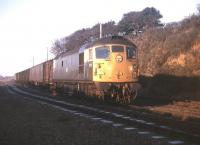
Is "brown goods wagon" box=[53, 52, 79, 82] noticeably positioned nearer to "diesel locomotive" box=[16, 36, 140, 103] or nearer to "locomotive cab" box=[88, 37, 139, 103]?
"diesel locomotive" box=[16, 36, 140, 103]

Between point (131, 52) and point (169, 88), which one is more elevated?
point (131, 52)

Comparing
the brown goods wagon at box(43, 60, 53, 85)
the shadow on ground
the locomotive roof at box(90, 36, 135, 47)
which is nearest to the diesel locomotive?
the locomotive roof at box(90, 36, 135, 47)

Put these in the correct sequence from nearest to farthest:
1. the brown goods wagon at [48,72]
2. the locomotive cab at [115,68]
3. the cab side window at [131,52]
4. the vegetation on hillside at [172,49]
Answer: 1. the locomotive cab at [115,68]
2. the cab side window at [131,52]
3. the vegetation on hillside at [172,49]
4. the brown goods wagon at [48,72]

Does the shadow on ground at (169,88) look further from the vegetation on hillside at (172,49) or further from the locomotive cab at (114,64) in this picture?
the locomotive cab at (114,64)

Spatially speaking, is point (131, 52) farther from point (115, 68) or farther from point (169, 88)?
point (169, 88)

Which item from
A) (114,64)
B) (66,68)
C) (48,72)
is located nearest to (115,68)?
(114,64)

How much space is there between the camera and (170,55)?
119 ft

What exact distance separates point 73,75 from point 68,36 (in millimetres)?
66437

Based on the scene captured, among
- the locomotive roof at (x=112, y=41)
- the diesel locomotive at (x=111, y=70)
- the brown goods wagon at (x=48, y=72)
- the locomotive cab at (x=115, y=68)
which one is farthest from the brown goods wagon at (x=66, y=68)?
the locomotive cab at (x=115, y=68)

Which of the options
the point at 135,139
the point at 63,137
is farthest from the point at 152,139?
the point at 63,137

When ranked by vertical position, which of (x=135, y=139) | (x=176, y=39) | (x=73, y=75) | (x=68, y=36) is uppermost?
(x=68, y=36)

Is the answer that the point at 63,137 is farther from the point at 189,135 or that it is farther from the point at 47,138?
the point at 189,135

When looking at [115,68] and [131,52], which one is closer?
[115,68]

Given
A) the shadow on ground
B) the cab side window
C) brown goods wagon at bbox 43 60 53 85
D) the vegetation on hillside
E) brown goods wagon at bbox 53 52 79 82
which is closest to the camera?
the cab side window
